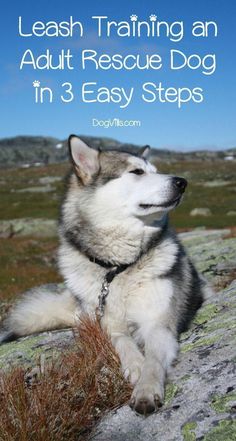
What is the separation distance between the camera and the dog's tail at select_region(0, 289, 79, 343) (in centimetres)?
837

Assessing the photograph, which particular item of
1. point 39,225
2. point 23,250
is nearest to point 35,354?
point 23,250

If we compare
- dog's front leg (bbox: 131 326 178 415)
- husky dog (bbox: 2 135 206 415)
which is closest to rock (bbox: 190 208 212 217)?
husky dog (bbox: 2 135 206 415)

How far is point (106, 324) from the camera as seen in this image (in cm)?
689

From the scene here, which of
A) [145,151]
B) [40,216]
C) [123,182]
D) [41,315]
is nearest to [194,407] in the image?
[123,182]

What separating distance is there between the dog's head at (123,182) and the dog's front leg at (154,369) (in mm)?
1885

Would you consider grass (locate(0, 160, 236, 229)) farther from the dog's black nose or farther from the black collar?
the dog's black nose

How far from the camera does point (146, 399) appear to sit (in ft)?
15.4

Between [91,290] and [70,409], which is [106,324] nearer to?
[91,290]

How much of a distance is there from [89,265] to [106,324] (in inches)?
41.2

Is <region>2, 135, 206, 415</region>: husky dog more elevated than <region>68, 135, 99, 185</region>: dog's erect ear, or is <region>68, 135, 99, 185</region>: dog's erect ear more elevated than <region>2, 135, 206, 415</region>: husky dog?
<region>68, 135, 99, 185</region>: dog's erect ear

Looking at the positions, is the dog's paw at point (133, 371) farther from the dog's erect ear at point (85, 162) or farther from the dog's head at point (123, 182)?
the dog's erect ear at point (85, 162)

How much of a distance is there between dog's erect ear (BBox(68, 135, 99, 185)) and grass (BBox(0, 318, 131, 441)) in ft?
10.2

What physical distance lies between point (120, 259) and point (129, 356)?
82.6 inches

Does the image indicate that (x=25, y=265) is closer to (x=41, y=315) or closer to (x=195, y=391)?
(x=41, y=315)
